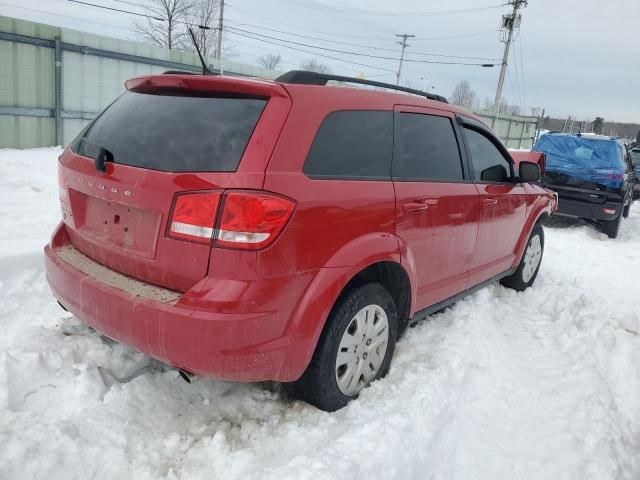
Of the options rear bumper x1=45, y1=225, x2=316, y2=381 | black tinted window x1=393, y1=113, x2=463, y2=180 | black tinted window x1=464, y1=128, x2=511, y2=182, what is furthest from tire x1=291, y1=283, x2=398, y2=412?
black tinted window x1=464, y1=128, x2=511, y2=182

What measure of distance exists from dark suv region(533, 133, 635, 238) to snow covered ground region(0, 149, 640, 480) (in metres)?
5.76

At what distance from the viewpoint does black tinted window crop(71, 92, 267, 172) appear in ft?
7.25

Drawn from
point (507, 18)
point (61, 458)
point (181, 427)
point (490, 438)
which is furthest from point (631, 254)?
point (507, 18)

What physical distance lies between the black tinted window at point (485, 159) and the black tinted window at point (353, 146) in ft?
3.86

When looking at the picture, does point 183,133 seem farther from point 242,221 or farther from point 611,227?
point 611,227

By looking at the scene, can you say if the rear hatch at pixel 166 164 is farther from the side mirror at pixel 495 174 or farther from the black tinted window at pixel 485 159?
the side mirror at pixel 495 174

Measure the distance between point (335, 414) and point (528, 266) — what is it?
337 centimetres

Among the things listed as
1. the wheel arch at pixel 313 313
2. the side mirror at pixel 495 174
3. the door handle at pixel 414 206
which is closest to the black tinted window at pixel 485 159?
the side mirror at pixel 495 174

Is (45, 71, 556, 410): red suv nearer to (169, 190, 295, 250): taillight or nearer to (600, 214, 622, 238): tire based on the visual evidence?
(169, 190, 295, 250): taillight

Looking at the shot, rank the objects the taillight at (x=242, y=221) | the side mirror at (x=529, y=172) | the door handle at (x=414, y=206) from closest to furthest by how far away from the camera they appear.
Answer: the taillight at (x=242, y=221)
the door handle at (x=414, y=206)
the side mirror at (x=529, y=172)

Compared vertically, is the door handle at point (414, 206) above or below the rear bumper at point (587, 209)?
above

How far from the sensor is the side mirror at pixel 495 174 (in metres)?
3.94

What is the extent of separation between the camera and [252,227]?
2.09 m

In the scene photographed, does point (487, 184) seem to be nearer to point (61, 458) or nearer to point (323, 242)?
point (323, 242)
